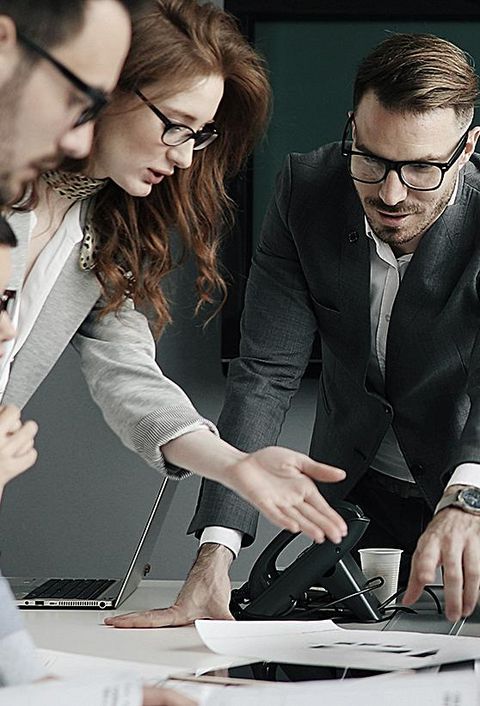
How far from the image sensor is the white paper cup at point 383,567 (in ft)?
6.17

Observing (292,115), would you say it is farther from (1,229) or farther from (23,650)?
(23,650)

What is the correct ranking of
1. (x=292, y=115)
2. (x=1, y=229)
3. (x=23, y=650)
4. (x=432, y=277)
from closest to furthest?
(x=23, y=650)
(x=1, y=229)
(x=432, y=277)
(x=292, y=115)

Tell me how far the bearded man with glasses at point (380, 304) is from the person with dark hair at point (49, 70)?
2.57 ft

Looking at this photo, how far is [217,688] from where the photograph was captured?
116cm

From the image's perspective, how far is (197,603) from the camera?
179 cm

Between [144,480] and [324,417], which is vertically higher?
[324,417]

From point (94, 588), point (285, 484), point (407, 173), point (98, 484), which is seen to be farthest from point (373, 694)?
point (98, 484)

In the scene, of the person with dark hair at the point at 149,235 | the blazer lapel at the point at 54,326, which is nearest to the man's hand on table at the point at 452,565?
the person with dark hair at the point at 149,235

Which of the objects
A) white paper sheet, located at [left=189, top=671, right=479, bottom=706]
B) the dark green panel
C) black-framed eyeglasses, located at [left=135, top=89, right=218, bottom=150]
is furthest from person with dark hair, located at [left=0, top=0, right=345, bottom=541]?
the dark green panel

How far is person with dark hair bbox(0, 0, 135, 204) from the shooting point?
1254mm

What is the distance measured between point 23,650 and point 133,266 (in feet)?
2.74

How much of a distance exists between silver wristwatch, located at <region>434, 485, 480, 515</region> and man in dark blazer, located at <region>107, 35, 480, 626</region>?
104 mm

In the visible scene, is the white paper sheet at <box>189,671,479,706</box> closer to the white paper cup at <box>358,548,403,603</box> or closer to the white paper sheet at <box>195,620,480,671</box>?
the white paper sheet at <box>195,620,480,671</box>

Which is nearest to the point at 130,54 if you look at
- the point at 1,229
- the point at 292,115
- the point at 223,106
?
the point at 223,106
